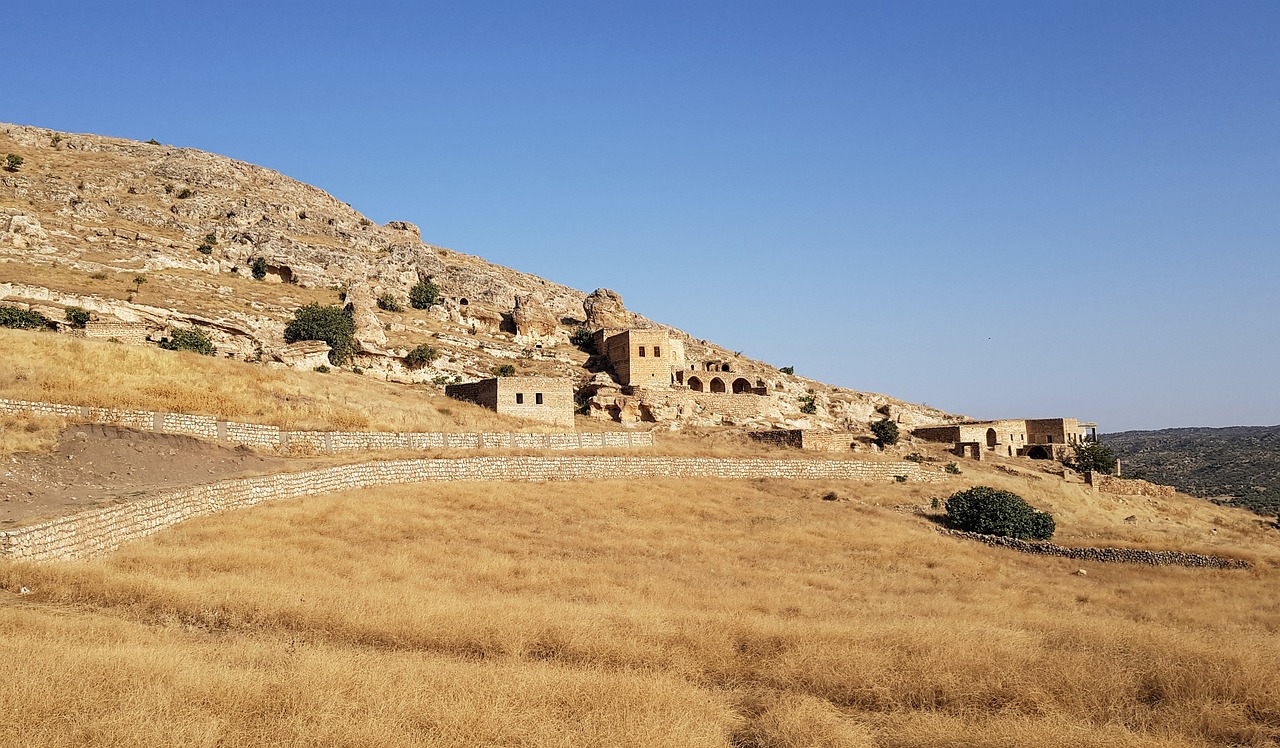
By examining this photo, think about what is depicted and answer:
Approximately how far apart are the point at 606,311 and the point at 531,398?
25.2 meters

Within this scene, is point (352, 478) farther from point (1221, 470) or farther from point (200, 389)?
point (1221, 470)

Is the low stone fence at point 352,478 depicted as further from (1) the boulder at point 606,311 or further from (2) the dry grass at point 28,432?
(1) the boulder at point 606,311

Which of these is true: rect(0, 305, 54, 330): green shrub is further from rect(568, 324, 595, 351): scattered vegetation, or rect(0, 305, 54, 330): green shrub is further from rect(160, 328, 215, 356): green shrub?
rect(568, 324, 595, 351): scattered vegetation

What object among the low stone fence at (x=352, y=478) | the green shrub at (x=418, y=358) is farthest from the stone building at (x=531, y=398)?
the low stone fence at (x=352, y=478)

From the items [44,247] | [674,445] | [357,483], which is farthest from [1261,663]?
[44,247]

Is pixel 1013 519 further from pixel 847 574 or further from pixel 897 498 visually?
pixel 847 574

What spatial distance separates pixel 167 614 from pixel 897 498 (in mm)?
23752

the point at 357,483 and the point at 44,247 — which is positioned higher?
the point at 44,247

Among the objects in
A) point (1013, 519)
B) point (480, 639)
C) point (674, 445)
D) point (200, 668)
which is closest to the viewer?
point (200, 668)

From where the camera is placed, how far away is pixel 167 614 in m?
8.65

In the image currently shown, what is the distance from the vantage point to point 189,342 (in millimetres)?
34500

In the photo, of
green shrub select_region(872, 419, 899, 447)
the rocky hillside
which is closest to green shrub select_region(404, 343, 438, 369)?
the rocky hillside

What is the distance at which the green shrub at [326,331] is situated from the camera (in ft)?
132

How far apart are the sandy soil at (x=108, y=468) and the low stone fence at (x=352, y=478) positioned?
0.65 meters
